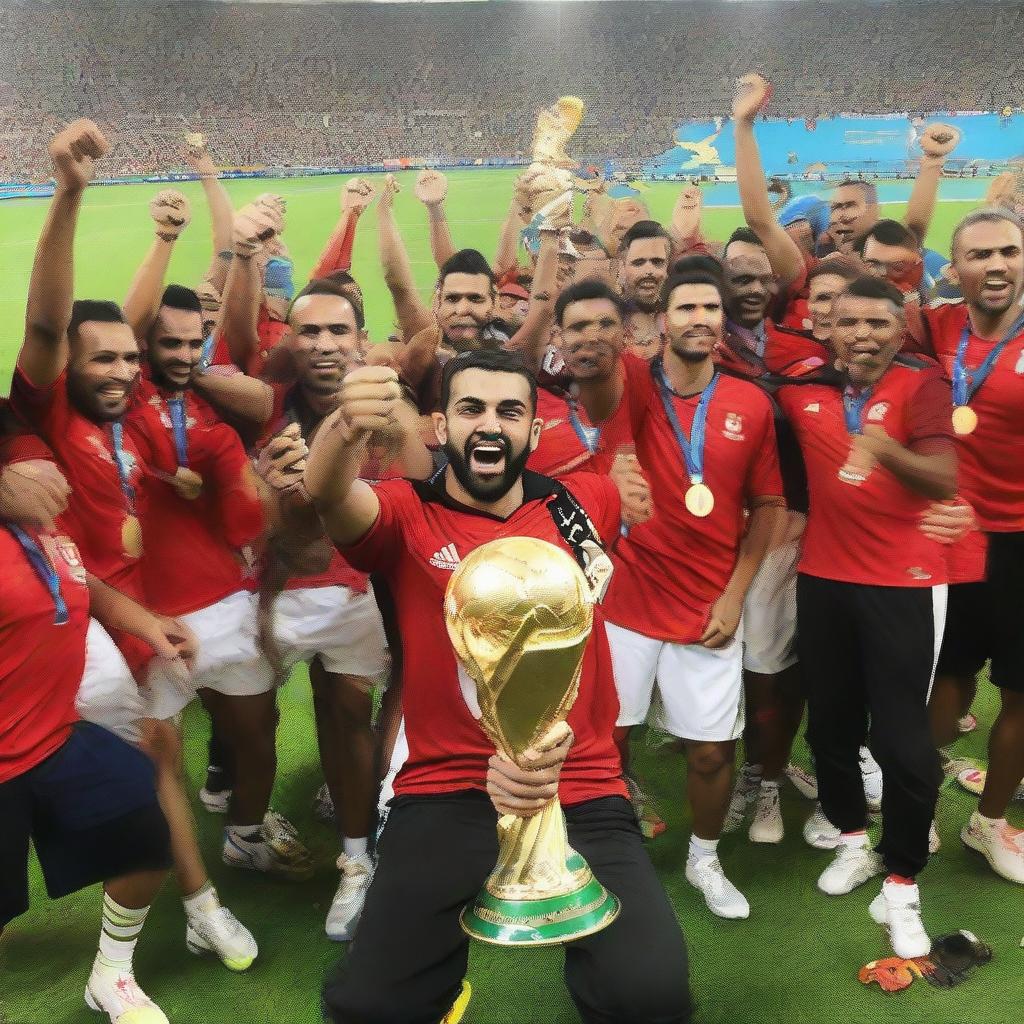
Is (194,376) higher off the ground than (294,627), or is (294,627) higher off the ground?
(194,376)

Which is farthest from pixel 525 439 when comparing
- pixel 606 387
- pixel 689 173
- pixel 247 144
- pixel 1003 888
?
pixel 689 173

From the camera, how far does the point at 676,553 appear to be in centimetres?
271

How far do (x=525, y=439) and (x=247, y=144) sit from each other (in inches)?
373

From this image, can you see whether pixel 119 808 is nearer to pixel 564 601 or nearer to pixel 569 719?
pixel 569 719

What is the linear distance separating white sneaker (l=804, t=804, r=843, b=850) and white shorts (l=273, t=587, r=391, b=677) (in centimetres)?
160

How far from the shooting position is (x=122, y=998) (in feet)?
7.69

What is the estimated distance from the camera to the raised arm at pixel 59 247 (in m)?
2.14

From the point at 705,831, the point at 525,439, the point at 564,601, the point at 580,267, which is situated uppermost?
the point at 580,267

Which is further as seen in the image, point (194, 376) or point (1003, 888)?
point (1003, 888)

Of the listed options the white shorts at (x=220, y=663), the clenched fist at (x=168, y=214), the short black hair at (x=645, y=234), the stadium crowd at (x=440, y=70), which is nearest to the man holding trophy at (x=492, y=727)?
the white shorts at (x=220, y=663)

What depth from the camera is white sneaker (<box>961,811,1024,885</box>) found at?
2.91 metres

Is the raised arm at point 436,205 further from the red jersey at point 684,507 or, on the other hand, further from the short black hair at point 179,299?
the red jersey at point 684,507

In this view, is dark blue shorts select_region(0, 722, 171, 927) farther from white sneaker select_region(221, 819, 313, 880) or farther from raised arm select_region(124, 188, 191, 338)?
raised arm select_region(124, 188, 191, 338)

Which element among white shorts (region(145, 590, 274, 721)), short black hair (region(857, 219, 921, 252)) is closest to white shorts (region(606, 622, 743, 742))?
white shorts (region(145, 590, 274, 721))
